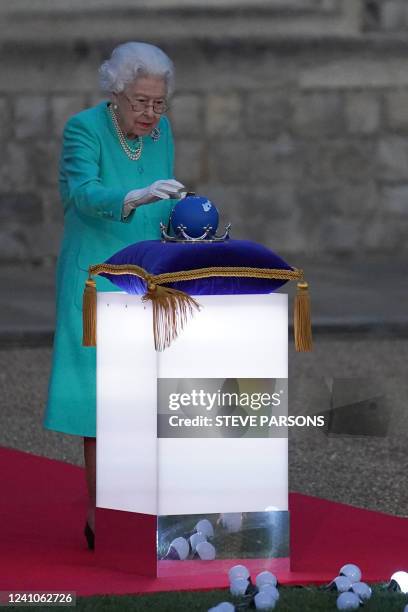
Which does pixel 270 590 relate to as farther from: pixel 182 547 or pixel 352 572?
pixel 182 547

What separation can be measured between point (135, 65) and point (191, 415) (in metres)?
1.15

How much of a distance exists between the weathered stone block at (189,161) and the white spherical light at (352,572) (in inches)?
394

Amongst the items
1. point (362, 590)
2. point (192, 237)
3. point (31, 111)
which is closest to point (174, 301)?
point (192, 237)

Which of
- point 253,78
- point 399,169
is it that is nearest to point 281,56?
point 253,78

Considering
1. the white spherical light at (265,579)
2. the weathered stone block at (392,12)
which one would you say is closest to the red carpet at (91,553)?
the white spherical light at (265,579)

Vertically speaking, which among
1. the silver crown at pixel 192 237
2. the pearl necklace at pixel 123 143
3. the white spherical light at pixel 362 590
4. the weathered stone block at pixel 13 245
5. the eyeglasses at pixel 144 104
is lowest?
the white spherical light at pixel 362 590

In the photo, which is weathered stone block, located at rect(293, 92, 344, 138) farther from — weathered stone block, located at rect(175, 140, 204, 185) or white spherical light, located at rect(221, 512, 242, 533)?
white spherical light, located at rect(221, 512, 242, 533)

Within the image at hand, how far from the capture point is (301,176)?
49.2 feet

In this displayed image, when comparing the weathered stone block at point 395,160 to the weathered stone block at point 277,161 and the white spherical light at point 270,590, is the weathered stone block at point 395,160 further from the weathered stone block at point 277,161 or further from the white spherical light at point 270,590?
the white spherical light at point 270,590

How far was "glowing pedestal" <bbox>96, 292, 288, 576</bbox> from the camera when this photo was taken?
198 inches

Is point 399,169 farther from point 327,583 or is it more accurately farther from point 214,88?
point 327,583

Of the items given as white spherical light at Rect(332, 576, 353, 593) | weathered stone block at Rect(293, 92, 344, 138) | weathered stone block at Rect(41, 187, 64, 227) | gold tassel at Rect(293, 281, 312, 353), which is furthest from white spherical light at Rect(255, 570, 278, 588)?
weathered stone block at Rect(293, 92, 344, 138)

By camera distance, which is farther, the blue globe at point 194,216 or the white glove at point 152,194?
the blue globe at point 194,216

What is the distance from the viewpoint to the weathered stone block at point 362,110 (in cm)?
1505
